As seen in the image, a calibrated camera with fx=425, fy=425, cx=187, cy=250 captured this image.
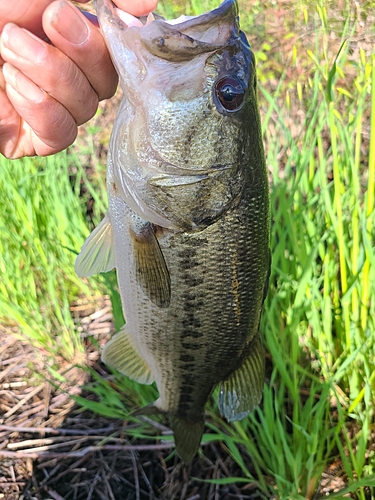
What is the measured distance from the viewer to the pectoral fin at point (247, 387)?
127 cm

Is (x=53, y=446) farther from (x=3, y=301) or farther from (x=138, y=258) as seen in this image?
(x=138, y=258)

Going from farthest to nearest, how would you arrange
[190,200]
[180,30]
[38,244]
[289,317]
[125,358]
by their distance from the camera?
[38,244], [289,317], [125,358], [190,200], [180,30]

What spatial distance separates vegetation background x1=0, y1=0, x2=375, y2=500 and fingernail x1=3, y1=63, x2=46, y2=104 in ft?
1.85

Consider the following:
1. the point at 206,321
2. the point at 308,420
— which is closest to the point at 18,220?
the point at 206,321

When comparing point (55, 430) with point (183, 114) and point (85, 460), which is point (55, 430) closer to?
point (85, 460)

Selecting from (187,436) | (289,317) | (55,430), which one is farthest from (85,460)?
(289,317)

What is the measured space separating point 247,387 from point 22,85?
3.41 feet

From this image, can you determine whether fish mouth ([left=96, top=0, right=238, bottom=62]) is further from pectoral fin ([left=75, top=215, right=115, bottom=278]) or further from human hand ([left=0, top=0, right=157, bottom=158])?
pectoral fin ([left=75, top=215, right=115, bottom=278])

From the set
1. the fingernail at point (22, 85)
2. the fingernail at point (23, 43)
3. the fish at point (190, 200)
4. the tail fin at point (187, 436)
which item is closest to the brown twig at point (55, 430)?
the tail fin at point (187, 436)

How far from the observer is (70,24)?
96cm

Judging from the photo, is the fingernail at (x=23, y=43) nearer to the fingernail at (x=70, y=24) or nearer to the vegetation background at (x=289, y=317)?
the fingernail at (x=70, y=24)

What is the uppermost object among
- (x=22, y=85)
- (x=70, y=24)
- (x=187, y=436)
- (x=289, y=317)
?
(x=70, y=24)

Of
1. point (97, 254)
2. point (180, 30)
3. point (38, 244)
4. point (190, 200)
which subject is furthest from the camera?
point (38, 244)

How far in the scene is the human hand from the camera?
0.97 metres
